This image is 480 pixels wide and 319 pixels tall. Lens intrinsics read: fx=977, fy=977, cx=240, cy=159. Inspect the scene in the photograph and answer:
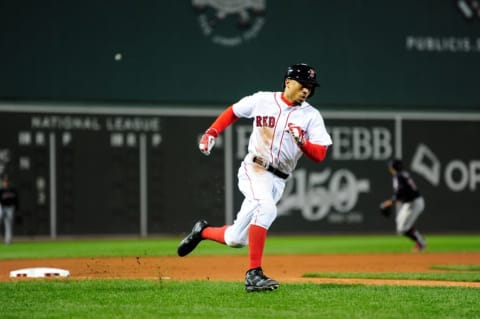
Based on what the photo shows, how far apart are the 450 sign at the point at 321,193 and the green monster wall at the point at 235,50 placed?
1.76 m

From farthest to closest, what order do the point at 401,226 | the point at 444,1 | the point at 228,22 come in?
the point at 444,1 < the point at 228,22 < the point at 401,226

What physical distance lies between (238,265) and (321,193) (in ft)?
31.7

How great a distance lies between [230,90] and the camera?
73.0 feet

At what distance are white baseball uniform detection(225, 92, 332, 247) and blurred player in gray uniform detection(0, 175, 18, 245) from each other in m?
11.5

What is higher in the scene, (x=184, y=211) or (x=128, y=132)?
(x=128, y=132)

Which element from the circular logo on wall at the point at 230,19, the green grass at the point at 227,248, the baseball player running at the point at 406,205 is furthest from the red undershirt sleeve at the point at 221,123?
the circular logo on wall at the point at 230,19

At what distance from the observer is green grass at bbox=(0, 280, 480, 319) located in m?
6.45

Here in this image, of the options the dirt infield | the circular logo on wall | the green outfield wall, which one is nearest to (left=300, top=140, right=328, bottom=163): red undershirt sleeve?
the dirt infield

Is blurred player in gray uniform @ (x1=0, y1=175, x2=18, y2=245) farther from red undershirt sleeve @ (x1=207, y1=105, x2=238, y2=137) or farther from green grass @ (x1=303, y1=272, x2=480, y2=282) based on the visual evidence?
red undershirt sleeve @ (x1=207, y1=105, x2=238, y2=137)

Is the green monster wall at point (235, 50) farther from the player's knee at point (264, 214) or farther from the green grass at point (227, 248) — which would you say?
the player's knee at point (264, 214)

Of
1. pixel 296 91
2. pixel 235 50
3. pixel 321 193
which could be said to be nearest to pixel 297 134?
pixel 296 91

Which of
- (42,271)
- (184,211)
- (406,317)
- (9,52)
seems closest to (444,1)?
(184,211)

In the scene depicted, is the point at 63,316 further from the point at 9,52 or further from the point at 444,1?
the point at 444,1

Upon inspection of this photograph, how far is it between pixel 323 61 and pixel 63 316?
55.9 feet
